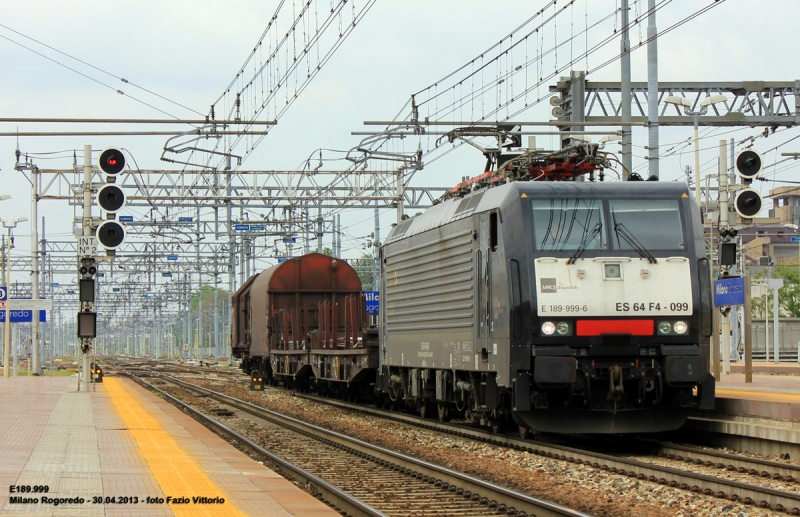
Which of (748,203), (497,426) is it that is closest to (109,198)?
(497,426)

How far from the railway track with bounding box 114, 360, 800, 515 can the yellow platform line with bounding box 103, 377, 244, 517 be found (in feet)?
15.2

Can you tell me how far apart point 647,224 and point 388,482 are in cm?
518

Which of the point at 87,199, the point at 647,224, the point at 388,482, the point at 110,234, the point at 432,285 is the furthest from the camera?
the point at 87,199

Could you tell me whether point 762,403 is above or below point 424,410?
above

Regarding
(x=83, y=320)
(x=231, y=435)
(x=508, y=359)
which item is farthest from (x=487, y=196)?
(x=83, y=320)

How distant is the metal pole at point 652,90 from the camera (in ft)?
76.6

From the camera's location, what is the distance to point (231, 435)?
17516mm

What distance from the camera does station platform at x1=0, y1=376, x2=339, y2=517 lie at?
925 centimetres

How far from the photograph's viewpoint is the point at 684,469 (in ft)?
41.3

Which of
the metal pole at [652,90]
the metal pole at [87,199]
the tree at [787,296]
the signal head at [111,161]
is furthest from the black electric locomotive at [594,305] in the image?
the tree at [787,296]

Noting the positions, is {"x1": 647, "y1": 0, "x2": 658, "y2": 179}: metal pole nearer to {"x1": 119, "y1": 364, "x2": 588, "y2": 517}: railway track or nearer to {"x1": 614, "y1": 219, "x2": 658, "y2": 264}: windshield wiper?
{"x1": 614, "y1": 219, "x2": 658, "y2": 264}: windshield wiper

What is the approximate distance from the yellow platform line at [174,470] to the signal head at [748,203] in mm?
11338

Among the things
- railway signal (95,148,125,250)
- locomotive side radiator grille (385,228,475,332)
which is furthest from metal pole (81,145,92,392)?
locomotive side radiator grille (385,228,475,332)

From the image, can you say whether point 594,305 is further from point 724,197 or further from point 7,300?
point 7,300
